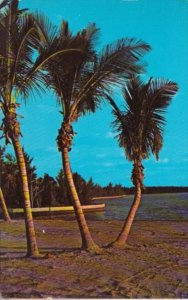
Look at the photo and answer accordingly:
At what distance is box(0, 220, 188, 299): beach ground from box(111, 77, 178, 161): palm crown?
6.26ft

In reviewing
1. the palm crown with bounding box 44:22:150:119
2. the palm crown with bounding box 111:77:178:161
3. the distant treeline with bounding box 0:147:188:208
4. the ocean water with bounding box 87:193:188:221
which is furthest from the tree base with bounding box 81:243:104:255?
the palm crown with bounding box 44:22:150:119

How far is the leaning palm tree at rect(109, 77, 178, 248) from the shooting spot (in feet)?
31.9

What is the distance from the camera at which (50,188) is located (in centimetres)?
999

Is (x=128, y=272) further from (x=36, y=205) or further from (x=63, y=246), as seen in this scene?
(x=36, y=205)

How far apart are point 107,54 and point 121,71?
0.39 m

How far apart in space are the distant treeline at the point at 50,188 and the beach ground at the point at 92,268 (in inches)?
30.2

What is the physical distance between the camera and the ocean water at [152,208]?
10.7 metres

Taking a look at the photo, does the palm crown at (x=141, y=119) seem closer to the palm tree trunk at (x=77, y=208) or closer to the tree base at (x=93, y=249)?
the palm tree trunk at (x=77, y=208)

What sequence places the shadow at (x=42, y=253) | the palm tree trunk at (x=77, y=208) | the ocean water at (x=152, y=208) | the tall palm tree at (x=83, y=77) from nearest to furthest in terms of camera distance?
the shadow at (x=42, y=253) → the tall palm tree at (x=83, y=77) → the palm tree trunk at (x=77, y=208) → the ocean water at (x=152, y=208)

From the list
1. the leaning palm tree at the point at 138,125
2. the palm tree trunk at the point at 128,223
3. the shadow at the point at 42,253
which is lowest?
the shadow at the point at 42,253

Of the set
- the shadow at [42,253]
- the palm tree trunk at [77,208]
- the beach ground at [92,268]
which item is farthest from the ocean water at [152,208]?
the shadow at [42,253]

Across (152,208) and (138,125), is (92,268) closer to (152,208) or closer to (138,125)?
(138,125)

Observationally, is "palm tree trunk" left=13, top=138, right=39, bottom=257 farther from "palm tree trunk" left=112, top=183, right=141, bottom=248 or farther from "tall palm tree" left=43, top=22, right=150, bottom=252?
Result: "palm tree trunk" left=112, top=183, right=141, bottom=248

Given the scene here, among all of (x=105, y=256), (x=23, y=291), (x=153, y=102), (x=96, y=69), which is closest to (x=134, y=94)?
(x=153, y=102)
